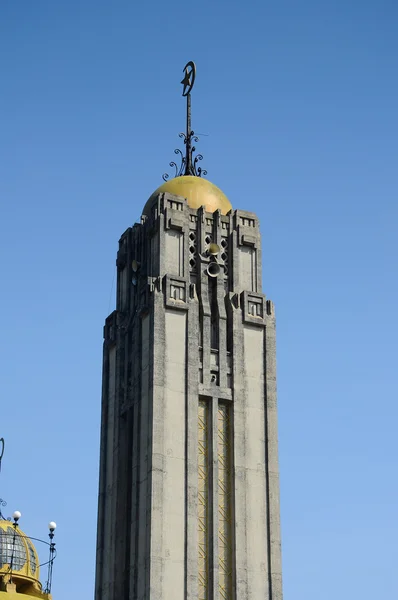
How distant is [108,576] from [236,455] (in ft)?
24.0

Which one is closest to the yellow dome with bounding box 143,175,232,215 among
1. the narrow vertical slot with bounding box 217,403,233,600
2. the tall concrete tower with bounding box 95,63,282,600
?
the tall concrete tower with bounding box 95,63,282,600

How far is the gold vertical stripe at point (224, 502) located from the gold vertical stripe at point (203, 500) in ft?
1.80

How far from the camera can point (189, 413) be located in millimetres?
53812

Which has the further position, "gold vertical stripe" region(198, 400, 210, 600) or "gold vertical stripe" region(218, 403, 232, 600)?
"gold vertical stripe" region(218, 403, 232, 600)

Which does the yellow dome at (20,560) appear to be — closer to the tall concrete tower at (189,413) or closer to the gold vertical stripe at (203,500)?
the tall concrete tower at (189,413)

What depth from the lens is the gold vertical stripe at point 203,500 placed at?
2038 inches

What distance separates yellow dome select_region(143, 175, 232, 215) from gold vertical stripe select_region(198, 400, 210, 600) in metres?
10.4

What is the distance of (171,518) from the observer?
51656 mm

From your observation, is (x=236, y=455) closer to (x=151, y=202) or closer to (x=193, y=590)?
(x=193, y=590)

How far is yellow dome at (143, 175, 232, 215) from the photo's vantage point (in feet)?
199

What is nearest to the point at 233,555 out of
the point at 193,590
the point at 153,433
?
the point at 193,590

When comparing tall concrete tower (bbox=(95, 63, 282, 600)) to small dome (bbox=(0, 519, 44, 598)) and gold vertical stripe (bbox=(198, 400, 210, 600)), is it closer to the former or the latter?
gold vertical stripe (bbox=(198, 400, 210, 600))

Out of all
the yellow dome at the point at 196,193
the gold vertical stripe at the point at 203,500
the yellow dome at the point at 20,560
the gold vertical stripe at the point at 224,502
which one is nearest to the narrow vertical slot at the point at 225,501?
the gold vertical stripe at the point at 224,502

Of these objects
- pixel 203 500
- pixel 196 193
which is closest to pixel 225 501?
pixel 203 500
